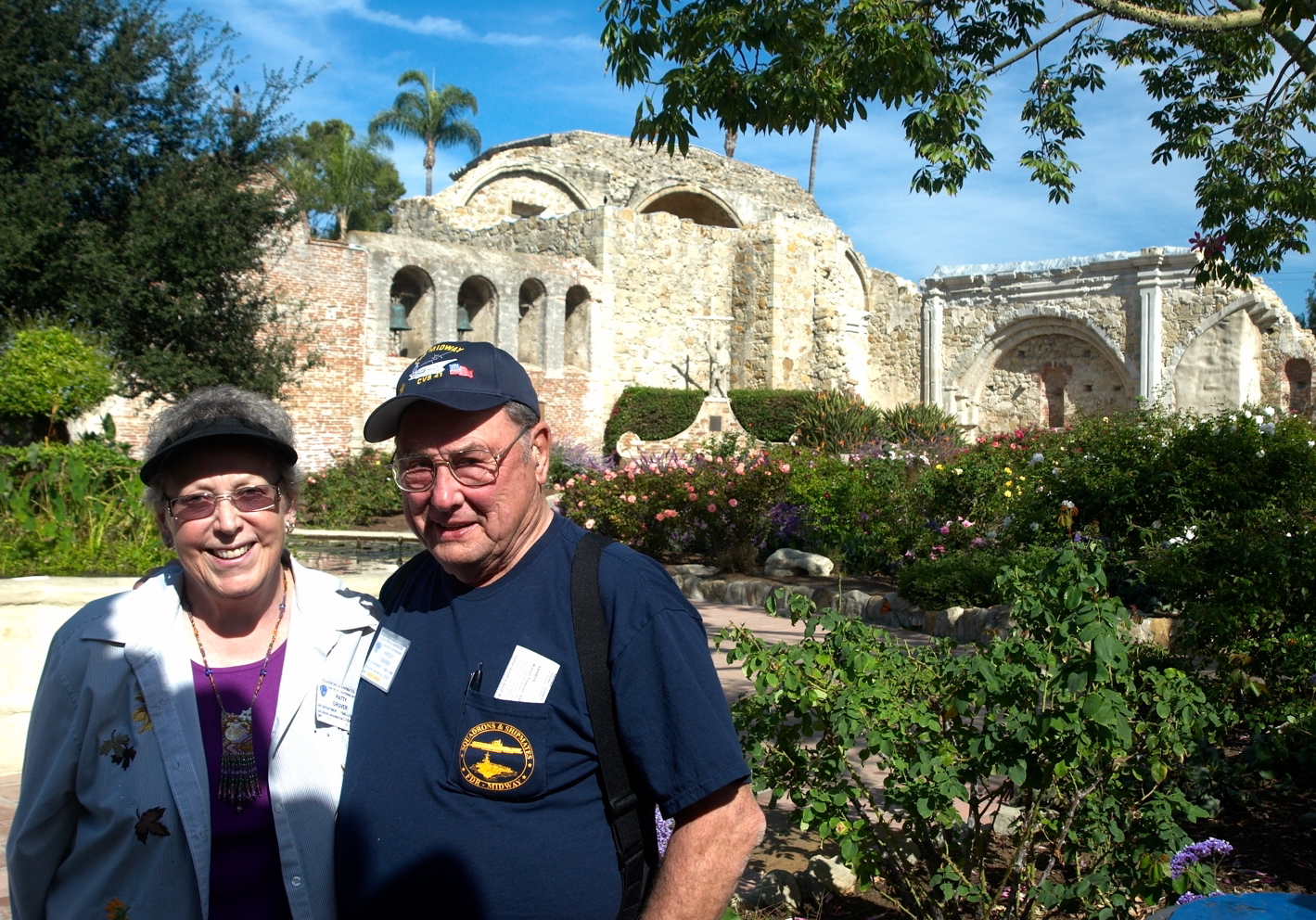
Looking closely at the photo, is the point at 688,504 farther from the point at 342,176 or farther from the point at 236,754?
the point at 342,176

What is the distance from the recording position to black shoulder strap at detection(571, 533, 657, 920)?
5.39 feet

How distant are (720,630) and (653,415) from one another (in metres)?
17.3

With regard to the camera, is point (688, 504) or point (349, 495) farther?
point (349, 495)

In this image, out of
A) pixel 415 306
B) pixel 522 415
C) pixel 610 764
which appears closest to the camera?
pixel 610 764

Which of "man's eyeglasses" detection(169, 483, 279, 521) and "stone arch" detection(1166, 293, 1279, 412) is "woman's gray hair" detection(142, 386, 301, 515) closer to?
"man's eyeglasses" detection(169, 483, 279, 521)

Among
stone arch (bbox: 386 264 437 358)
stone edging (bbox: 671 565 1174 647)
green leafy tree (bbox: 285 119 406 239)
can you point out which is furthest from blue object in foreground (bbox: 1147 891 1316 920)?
green leafy tree (bbox: 285 119 406 239)

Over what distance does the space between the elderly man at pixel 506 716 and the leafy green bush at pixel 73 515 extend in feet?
14.0

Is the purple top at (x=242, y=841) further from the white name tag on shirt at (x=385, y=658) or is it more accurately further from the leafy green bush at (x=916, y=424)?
the leafy green bush at (x=916, y=424)

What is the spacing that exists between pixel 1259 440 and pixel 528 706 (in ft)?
20.1

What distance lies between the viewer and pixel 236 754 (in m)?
1.90

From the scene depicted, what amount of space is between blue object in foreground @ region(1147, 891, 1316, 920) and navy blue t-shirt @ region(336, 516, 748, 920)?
1165 millimetres

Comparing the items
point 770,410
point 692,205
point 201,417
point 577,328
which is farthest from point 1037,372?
point 201,417

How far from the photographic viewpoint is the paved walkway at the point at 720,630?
384 centimetres

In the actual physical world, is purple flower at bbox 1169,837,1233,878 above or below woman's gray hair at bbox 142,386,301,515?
below
